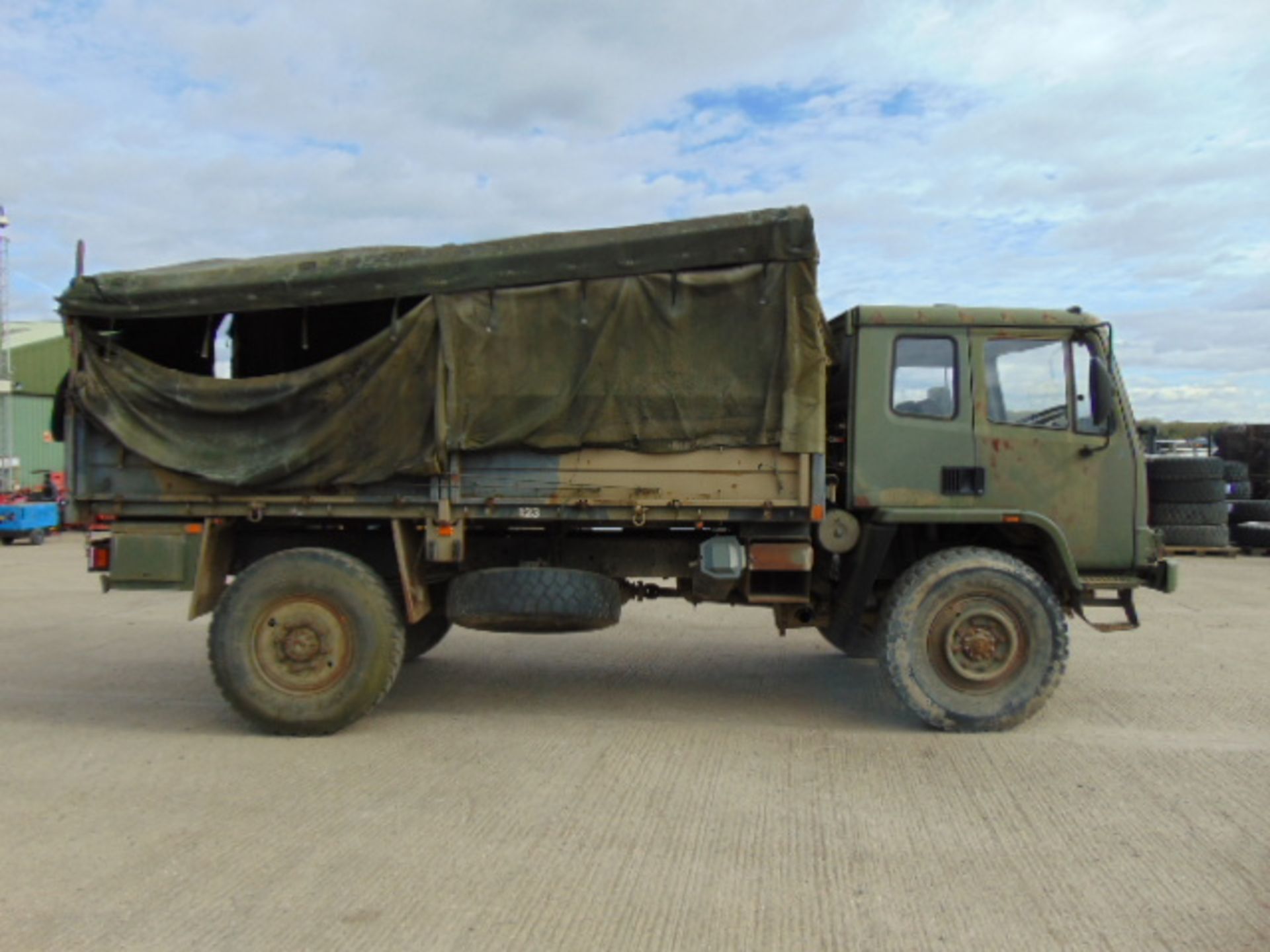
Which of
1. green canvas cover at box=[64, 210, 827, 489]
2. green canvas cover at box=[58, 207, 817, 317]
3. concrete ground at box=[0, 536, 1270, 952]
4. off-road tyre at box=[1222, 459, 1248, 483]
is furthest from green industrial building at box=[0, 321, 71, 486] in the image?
off-road tyre at box=[1222, 459, 1248, 483]

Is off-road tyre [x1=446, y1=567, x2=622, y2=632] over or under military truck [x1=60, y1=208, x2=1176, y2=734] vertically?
under

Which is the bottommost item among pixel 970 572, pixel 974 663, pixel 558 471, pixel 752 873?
pixel 752 873

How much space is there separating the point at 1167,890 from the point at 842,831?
1325 mm

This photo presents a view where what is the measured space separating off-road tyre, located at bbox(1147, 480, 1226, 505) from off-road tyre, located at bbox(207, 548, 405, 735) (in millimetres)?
11031

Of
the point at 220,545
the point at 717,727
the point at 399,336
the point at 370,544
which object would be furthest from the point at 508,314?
the point at 717,727

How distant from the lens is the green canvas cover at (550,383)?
20.4 ft

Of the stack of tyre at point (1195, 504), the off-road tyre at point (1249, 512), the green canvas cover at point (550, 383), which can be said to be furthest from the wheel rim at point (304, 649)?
the off-road tyre at point (1249, 512)

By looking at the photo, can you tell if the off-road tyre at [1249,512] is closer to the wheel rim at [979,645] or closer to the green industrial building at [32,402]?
the wheel rim at [979,645]

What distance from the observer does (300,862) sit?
4.32 meters

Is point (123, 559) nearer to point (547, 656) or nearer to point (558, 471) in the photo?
point (558, 471)

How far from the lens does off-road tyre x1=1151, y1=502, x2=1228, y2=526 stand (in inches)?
551

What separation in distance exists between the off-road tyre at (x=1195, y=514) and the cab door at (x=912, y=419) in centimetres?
901

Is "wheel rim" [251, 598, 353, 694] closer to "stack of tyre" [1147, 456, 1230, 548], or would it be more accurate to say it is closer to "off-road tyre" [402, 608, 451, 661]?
"off-road tyre" [402, 608, 451, 661]

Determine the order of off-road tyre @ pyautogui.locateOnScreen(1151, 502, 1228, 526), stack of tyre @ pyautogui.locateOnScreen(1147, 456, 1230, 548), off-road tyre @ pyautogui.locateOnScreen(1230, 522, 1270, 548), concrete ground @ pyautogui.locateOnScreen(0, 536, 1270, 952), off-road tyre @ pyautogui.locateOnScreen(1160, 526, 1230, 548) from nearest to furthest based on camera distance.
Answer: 1. concrete ground @ pyautogui.locateOnScreen(0, 536, 1270, 952)
2. stack of tyre @ pyautogui.locateOnScreen(1147, 456, 1230, 548)
3. off-road tyre @ pyautogui.locateOnScreen(1151, 502, 1228, 526)
4. off-road tyre @ pyautogui.locateOnScreen(1160, 526, 1230, 548)
5. off-road tyre @ pyautogui.locateOnScreen(1230, 522, 1270, 548)
